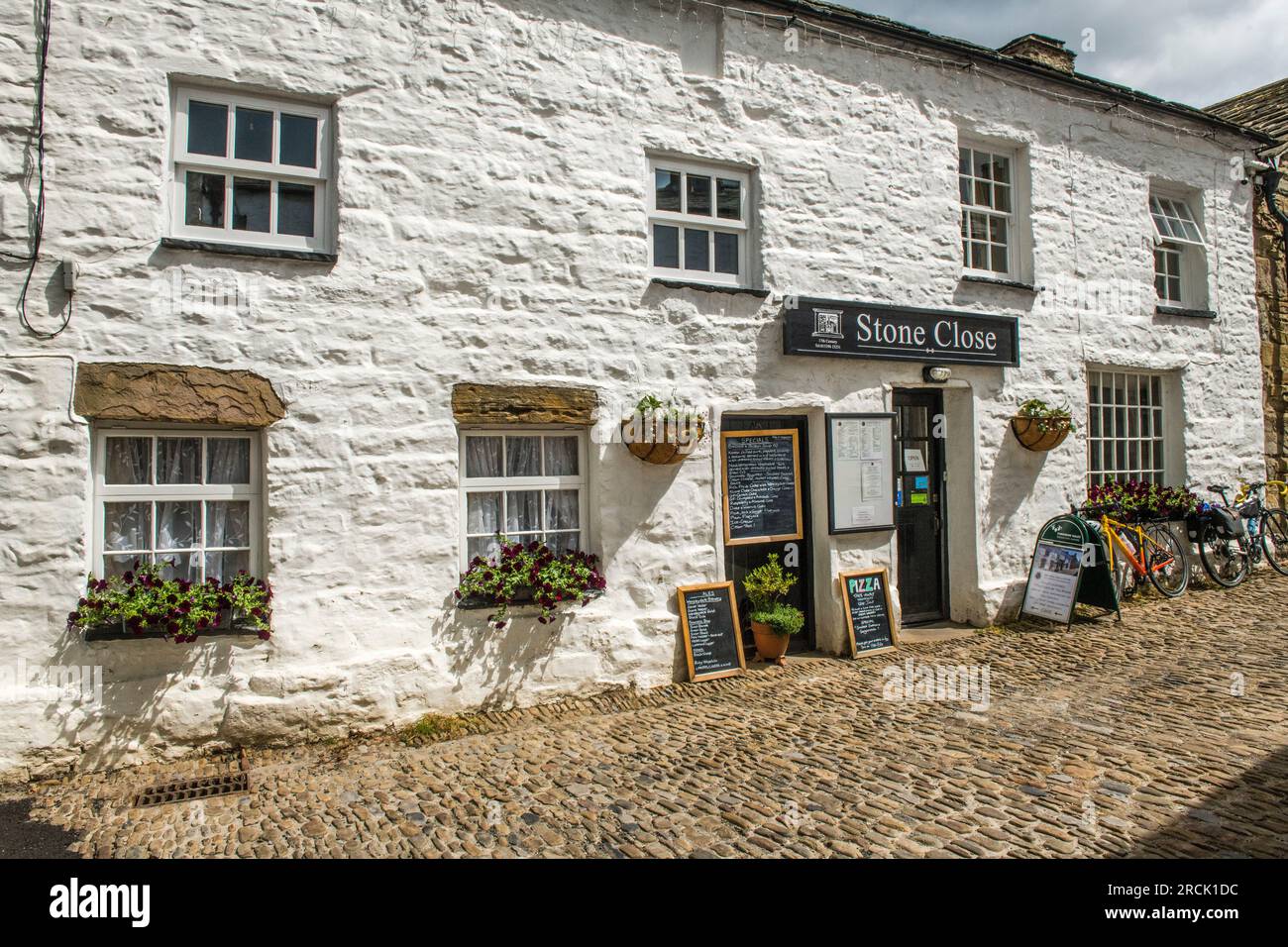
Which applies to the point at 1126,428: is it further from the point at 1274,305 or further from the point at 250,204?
the point at 250,204

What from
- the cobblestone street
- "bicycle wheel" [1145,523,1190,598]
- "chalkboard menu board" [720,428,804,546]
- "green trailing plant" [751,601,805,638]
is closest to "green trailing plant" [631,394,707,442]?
"chalkboard menu board" [720,428,804,546]

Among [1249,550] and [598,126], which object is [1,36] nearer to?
→ [598,126]

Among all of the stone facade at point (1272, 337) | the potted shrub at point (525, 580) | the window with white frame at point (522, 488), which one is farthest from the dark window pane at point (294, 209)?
the stone facade at point (1272, 337)

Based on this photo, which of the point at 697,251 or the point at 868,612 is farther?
the point at 868,612

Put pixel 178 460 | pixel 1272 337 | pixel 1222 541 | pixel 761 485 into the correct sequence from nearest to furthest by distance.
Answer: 1. pixel 178 460
2. pixel 761 485
3. pixel 1222 541
4. pixel 1272 337

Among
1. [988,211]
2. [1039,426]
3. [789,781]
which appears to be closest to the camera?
[789,781]

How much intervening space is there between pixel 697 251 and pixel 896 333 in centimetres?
205

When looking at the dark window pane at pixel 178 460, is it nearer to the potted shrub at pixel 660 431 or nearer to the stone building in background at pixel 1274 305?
the potted shrub at pixel 660 431

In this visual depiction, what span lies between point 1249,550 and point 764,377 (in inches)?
263

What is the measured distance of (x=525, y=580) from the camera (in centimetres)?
601

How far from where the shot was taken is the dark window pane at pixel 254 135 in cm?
561

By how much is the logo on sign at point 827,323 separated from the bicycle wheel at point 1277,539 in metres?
6.60

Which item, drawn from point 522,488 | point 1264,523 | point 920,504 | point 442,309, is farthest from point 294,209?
point 1264,523

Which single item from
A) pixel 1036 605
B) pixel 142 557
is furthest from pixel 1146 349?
pixel 142 557
